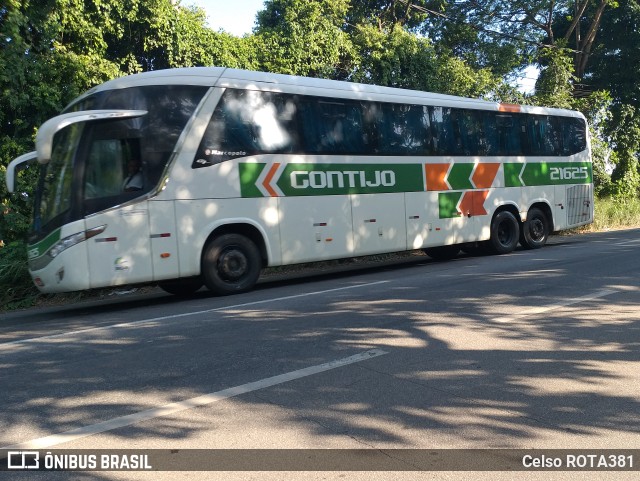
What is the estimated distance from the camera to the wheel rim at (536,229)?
16.7 m

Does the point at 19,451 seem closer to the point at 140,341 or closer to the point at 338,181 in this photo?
the point at 140,341

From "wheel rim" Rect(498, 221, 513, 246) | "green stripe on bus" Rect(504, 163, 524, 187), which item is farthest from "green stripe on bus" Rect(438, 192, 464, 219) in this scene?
"wheel rim" Rect(498, 221, 513, 246)

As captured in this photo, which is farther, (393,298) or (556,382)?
(393,298)

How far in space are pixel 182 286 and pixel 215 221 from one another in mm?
1660

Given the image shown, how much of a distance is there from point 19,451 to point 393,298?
5.84 meters

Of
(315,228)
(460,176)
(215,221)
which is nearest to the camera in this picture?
(215,221)

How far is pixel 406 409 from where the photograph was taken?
4691mm

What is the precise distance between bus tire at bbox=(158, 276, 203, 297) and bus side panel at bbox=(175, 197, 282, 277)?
3.40ft

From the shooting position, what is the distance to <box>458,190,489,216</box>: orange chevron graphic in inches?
577

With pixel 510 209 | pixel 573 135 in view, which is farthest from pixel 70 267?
pixel 573 135

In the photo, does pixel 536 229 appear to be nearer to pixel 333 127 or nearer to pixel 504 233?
pixel 504 233

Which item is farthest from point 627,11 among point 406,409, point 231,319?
point 406,409

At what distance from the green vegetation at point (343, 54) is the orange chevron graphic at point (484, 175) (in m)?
7.62

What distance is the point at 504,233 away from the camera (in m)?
16.0
